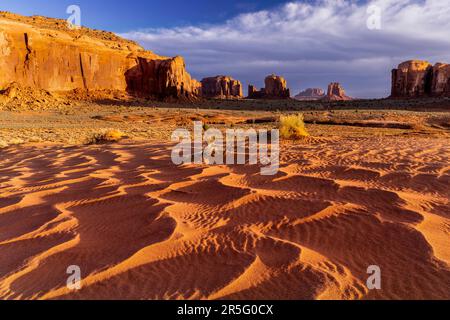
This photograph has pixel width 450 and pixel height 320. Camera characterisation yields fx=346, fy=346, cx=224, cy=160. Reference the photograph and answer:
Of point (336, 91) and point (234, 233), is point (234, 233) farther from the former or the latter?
point (336, 91)

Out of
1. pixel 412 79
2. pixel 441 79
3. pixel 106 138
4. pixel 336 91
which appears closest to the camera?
pixel 106 138

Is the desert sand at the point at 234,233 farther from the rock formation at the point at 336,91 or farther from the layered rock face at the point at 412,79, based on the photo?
the rock formation at the point at 336,91

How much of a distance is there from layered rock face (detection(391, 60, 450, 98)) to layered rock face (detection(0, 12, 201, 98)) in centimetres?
4040

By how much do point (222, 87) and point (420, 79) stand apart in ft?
177

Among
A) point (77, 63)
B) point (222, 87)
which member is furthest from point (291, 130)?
point (222, 87)

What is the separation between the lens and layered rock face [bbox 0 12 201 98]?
121 feet

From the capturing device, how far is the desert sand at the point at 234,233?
1.84 m

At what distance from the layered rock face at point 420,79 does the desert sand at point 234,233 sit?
2614 inches

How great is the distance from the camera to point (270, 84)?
294 ft

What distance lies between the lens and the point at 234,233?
250 cm

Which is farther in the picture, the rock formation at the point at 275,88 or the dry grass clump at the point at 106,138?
the rock formation at the point at 275,88

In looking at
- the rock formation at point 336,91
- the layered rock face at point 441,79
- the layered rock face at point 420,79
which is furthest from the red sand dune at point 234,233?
the rock formation at point 336,91
